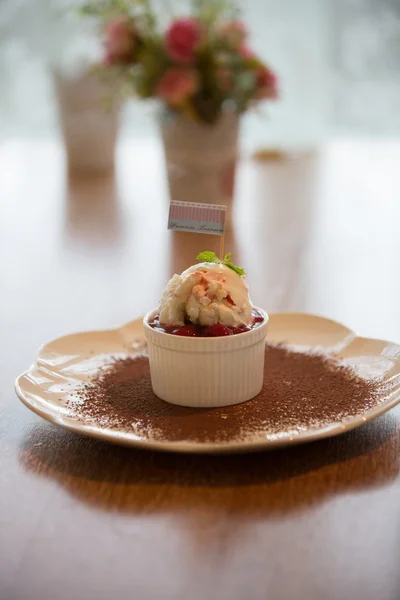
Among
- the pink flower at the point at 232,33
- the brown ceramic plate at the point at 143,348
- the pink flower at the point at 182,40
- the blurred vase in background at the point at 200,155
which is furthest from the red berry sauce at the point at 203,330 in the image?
the pink flower at the point at 232,33

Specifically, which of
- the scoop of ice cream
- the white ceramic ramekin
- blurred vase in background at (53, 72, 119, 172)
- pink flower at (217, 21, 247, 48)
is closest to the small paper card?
the scoop of ice cream

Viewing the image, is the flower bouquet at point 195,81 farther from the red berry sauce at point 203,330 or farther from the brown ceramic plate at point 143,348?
the red berry sauce at point 203,330

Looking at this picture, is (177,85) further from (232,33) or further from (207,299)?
(207,299)

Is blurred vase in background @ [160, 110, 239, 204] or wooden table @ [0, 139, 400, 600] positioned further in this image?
blurred vase in background @ [160, 110, 239, 204]

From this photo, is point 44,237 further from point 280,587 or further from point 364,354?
point 280,587

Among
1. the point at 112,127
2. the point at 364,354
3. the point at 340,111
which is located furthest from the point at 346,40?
the point at 364,354

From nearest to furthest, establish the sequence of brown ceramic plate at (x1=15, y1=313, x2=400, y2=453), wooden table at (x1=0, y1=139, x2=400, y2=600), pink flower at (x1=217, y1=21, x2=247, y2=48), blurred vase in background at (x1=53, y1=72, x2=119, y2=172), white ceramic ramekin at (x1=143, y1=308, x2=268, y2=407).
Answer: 1. wooden table at (x1=0, y1=139, x2=400, y2=600)
2. brown ceramic plate at (x1=15, y1=313, x2=400, y2=453)
3. white ceramic ramekin at (x1=143, y1=308, x2=268, y2=407)
4. pink flower at (x1=217, y1=21, x2=247, y2=48)
5. blurred vase in background at (x1=53, y1=72, x2=119, y2=172)

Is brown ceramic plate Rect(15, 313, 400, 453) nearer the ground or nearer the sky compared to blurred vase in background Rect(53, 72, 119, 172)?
nearer the ground

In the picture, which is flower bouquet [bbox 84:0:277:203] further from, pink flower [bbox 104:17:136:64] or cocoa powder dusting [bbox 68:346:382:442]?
cocoa powder dusting [bbox 68:346:382:442]
